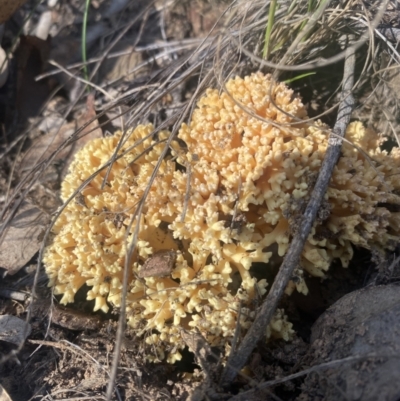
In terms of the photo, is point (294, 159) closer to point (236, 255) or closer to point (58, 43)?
point (236, 255)

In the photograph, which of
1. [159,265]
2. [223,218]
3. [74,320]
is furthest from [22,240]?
[223,218]

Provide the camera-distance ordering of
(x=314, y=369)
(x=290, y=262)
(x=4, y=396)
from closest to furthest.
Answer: (x=314, y=369) < (x=290, y=262) < (x=4, y=396)

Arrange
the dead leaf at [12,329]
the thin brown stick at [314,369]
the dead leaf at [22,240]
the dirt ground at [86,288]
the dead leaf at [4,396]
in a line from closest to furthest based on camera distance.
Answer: the thin brown stick at [314,369], the dirt ground at [86,288], the dead leaf at [4,396], the dead leaf at [12,329], the dead leaf at [22,240]

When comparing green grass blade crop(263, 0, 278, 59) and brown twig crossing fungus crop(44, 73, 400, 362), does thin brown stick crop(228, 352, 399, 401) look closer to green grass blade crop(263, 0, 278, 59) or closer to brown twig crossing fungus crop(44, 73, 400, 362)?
brown twig crossing fungus crop(44, 73, 400, 362)

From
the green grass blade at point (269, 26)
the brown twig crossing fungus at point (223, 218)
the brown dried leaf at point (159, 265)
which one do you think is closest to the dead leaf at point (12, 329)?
the brown twig crossing fungus at point (223, 218)

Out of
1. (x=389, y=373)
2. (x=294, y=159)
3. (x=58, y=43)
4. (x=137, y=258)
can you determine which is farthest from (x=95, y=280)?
(x=58, y=43)

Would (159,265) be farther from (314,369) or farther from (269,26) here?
A: (269,26)

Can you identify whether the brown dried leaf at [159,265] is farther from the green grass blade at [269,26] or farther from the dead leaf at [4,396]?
the green grass blade at [269,26]
